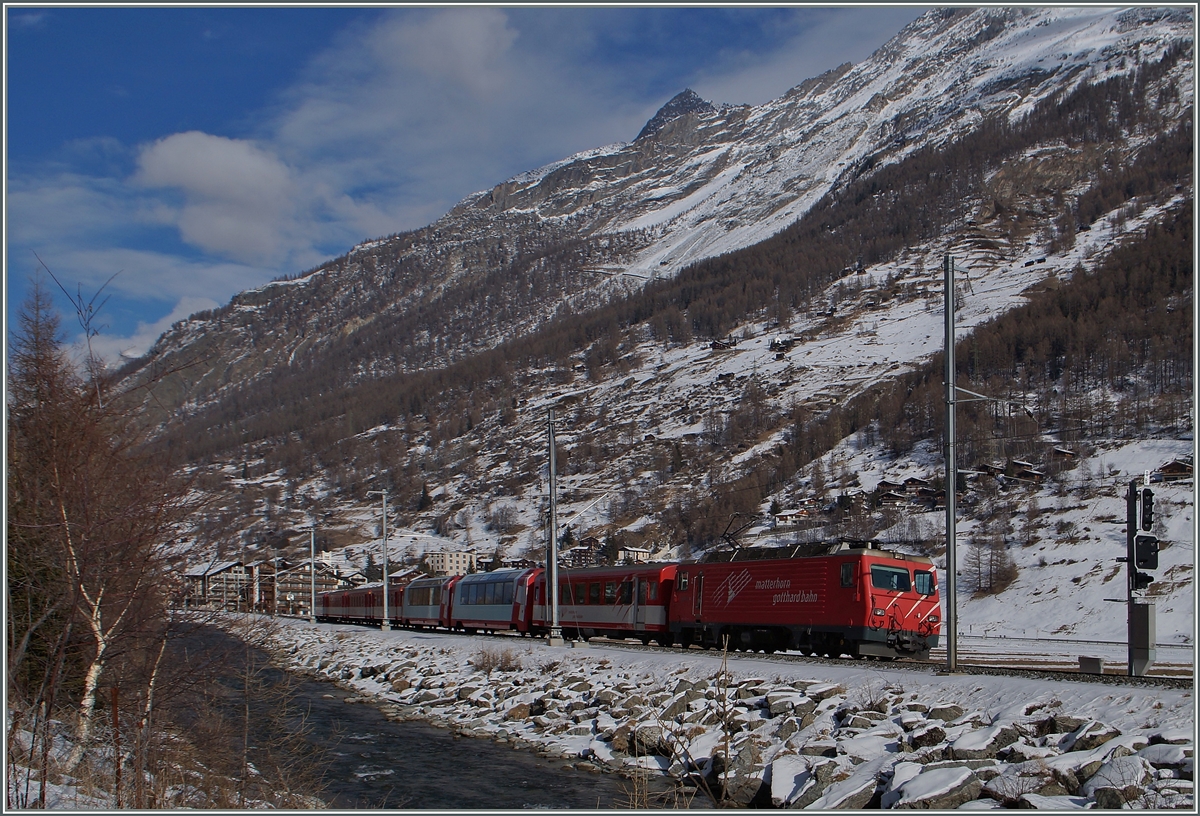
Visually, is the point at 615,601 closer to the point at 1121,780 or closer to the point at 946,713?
the point at 946,713

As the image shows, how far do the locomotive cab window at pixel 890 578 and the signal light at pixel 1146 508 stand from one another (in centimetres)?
759

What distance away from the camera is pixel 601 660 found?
91.8 ft

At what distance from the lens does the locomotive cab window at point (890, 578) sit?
25.1 metres

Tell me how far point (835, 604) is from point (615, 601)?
40.4 ft

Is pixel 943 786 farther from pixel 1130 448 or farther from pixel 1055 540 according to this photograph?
pixel 1130 448

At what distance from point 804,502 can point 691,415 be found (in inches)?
2399

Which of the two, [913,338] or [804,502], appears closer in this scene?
[804,502]

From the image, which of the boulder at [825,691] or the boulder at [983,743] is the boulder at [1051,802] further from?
the boulder at [825,691]

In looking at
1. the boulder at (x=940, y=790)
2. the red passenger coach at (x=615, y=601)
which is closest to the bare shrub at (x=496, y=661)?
the red passenger coach at (x=615, y=601)

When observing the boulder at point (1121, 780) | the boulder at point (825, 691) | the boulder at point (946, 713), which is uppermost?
the boulder at point (1121, 780)

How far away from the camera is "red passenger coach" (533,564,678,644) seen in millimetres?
33688

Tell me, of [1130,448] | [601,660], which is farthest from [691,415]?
[601,660]

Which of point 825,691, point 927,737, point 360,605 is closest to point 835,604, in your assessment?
point 825,691

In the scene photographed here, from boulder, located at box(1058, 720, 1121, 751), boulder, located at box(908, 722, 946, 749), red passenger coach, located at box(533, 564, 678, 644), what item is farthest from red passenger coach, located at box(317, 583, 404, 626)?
boulder, located at box(1058, 720, 1121, 751)
